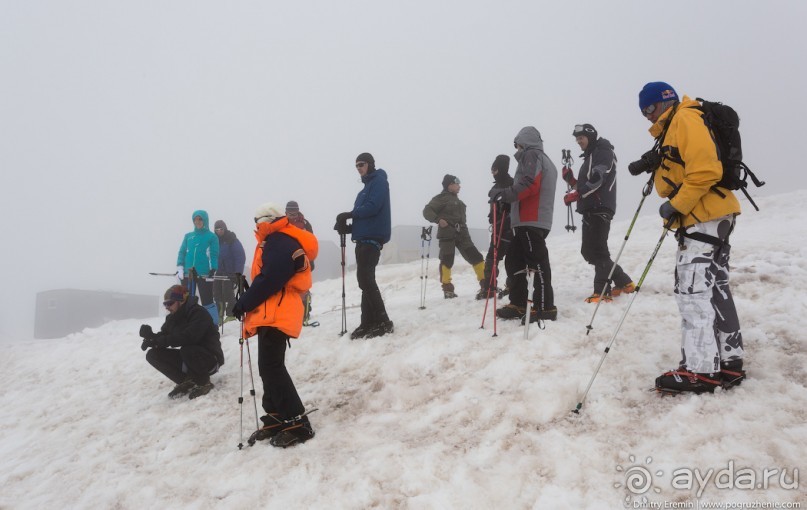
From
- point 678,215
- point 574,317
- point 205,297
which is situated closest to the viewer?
point 678,215

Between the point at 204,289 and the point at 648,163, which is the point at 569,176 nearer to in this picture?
the point at 648,163

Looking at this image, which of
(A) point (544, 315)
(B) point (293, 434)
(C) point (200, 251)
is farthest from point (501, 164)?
(C) point (200, 251)

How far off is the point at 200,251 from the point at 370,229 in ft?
18.0

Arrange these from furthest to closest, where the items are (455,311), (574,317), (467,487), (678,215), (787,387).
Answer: (455,311)
(574,317)
(678,215)
(787,387)
(467,487)

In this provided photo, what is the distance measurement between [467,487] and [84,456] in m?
4.95

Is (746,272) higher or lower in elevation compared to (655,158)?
lower

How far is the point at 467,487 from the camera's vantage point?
3.34 meters

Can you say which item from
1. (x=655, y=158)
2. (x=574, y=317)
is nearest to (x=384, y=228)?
(x=574, y=317)

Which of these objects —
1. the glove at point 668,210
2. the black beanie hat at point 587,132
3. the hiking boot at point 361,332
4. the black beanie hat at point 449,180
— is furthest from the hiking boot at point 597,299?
the black beanie hat at point 449,180

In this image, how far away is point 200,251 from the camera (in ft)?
34.1

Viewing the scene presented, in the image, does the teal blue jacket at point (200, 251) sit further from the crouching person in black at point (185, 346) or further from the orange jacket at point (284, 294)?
the orange jacket at point (284, 294)

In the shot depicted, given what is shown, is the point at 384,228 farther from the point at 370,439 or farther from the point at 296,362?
the point at 370,439

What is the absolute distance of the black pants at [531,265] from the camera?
624 cm

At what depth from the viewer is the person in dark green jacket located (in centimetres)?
948
